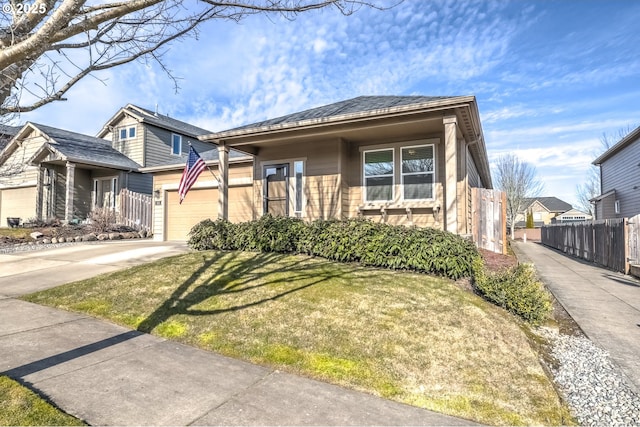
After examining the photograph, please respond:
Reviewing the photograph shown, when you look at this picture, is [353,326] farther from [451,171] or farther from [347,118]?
[347,118]

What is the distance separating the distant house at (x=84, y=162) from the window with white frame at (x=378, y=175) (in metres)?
11.5

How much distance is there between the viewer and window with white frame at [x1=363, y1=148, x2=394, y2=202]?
10352 millimetres

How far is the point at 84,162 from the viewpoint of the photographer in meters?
17.4

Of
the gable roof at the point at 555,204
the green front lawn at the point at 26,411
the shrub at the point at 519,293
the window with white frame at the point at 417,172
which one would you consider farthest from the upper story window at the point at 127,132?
the gable roof at the point at 555,204

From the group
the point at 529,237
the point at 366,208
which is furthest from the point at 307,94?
the point at 529,237

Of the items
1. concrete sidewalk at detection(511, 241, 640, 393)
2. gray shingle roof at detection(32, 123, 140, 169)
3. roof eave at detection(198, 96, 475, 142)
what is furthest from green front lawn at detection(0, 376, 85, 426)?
gray shingle roof at detection(32, 123, 140, 169)

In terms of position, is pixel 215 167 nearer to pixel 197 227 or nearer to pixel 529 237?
pixel 197 227

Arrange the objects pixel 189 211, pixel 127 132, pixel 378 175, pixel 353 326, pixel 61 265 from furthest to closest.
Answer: pixel 127 132 < pixel 189 211 < pixel 378 175 < pixel 61 265 < pixel 353 326

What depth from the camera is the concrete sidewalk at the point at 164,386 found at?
266 cm

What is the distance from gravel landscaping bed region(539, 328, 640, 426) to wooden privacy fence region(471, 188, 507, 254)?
22.2 feet

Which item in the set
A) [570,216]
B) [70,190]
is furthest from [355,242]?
[570,216]

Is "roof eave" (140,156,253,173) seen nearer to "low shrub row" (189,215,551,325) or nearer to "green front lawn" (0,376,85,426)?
"low shrub row" (189,215,551,325)

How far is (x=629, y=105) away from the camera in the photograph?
22594 mm

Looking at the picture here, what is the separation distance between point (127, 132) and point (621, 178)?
28.1 m
